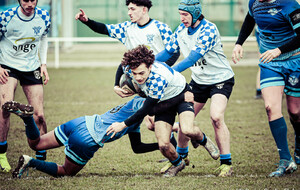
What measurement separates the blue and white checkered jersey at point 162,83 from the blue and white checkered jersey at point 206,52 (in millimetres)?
499

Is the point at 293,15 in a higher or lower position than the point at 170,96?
higher

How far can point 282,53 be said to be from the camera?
531 centimetres

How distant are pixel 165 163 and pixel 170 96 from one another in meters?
1.33

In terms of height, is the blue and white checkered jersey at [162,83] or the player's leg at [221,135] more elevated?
the blue and white checkered jersey at [162,83]

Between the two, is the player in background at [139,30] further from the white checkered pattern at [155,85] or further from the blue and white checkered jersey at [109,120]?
the white checkered pattern at [155,85]

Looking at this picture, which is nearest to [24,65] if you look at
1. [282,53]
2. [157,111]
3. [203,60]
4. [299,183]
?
[157,111]

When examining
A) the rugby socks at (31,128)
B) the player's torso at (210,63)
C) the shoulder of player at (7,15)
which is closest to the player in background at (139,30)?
the player's torso at (210,63)

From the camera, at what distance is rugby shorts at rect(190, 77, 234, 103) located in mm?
5722

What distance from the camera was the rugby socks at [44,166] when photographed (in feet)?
16.7

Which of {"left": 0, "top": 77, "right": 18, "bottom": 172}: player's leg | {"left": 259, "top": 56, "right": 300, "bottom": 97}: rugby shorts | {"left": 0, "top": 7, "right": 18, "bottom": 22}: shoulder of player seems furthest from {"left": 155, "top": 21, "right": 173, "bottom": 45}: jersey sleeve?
{"left": 0, "top": 77, "right": 18, "bottom": 172}: player's leg

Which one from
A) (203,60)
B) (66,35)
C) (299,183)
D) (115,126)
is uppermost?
(203,60)

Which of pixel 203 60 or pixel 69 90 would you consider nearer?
pixel 203 60

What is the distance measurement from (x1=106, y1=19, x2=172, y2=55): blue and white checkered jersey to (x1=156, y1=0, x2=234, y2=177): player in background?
0.60 feet

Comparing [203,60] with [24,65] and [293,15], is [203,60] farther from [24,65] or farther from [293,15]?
[24,65]
